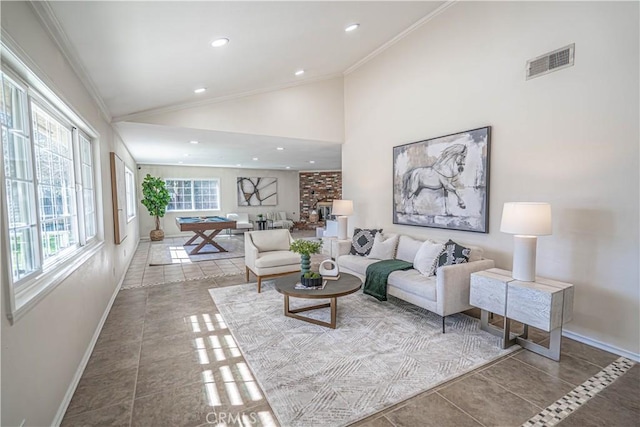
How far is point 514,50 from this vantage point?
3.18 meters

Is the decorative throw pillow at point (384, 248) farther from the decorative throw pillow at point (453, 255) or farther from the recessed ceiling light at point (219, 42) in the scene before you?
the recessed ceiling light at point (219, 42)

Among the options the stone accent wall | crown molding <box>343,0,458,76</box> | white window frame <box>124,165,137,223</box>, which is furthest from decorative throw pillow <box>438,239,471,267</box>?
the stone accent wall

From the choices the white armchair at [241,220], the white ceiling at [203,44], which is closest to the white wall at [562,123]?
the white ceiling at [203,44]

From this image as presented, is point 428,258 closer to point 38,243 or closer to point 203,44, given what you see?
point 203,44

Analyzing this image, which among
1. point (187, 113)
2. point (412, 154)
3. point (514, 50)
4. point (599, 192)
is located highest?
point (514, 50)

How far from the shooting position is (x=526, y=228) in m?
2.55

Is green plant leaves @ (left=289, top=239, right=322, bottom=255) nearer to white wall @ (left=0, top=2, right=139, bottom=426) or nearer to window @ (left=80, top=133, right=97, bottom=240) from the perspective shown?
white wall @ (left=0, top=2, right=139, bottom=426)

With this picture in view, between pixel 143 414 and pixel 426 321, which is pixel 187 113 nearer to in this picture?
pixel 143 414

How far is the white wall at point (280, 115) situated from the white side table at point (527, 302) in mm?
3700

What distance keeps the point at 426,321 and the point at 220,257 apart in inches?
185

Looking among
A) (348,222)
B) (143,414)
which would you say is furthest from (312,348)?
(348,222)

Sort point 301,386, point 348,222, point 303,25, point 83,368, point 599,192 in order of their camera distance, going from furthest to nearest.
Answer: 1. point 348,222
2. point 303,25
3. point 599,192
4. point 83,368
5. point 301,386

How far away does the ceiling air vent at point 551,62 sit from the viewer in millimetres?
2758

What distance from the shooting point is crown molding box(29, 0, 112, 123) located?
1.75 meters
